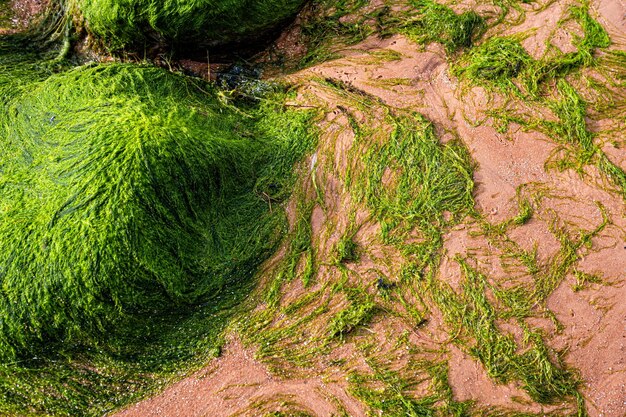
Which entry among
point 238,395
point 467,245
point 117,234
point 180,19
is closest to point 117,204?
point 117,234

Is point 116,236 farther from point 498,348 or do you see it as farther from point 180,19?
point 498,348

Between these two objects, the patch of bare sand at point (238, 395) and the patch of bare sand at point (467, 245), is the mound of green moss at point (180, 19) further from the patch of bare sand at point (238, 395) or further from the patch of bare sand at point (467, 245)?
the patch of bare sand at point (238, 395)

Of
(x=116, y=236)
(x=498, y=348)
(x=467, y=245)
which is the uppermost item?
(x=116, y=236)

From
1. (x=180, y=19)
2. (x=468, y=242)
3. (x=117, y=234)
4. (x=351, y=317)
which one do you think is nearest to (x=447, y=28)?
(x=468, y=242)

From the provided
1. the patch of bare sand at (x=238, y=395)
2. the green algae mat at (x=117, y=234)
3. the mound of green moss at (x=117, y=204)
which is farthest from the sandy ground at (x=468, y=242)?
the mound of green moss at (x=117, y=204)

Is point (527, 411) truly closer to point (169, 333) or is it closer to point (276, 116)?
point (169, 333)

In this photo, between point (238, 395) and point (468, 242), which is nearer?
point (238, 395)

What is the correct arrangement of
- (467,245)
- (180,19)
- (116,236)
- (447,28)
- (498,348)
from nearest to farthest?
(116,236)
(498,348)
(467,245)
(180,19)
(447,28)

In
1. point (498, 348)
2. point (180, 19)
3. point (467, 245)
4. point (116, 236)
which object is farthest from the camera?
point (180, 19)

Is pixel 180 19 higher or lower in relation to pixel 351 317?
higher
